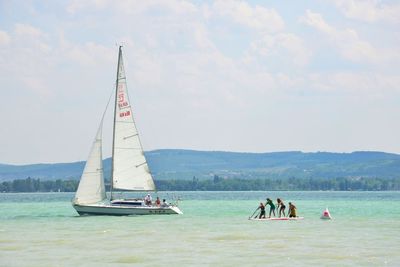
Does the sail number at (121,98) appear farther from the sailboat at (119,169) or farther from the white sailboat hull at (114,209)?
the white sailboat hull at (114,209)

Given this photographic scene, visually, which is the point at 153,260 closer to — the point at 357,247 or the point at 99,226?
the point at 357,247

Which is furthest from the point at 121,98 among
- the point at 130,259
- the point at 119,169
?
the point at 130,259

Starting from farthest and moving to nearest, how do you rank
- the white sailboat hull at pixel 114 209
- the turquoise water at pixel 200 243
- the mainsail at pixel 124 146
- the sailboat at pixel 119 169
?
the mainsail at pixel 124 146 → the sailboat at pixel 119 169 → the white sailboat hull at pixel 114 209 → the turquoise water at pixel 200 243

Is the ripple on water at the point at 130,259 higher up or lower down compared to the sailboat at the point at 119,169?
lower down

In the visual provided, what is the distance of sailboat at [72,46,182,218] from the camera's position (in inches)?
3199

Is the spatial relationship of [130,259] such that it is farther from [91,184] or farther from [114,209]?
[91,184]

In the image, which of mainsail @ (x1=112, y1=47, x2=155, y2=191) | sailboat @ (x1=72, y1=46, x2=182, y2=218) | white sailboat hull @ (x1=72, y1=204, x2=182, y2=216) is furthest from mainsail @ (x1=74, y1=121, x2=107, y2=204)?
mainsail @ (x1=112, y1=47, x2=155, y2=191)

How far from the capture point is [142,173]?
83562mm

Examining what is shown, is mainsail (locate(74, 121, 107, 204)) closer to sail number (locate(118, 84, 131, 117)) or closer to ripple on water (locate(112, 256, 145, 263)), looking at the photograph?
sail number (locate(118, 84, 131, 117))

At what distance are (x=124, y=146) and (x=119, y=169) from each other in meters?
2.11

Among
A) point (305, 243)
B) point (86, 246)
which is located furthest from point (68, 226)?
point (305, 243)

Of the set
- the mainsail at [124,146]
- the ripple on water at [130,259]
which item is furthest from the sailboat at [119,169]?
the ripple on water at [130,259]

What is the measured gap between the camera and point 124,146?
3236 inches

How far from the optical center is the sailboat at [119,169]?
8125 centimetres
